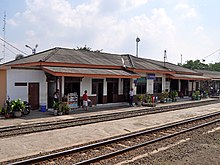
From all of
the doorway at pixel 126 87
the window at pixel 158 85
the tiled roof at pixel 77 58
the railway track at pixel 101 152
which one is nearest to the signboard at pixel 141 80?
the tiled roof at pixel 77 58

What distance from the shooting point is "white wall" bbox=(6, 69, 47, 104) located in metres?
16.8

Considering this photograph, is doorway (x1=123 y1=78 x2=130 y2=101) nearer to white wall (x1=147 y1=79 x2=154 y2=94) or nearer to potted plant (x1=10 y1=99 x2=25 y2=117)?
white wall (x1=147 y1=79 x2=154 y2=94)

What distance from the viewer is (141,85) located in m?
26.5

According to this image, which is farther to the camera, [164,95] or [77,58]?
[164,95]

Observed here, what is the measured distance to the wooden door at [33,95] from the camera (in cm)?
1793

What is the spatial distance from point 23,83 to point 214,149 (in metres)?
12.3

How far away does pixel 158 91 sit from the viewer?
29344mm

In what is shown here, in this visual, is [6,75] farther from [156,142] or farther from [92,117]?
[156,142]

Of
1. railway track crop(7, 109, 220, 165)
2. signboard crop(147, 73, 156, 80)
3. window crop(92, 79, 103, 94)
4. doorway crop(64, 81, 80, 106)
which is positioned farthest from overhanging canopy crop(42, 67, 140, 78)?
railway track crop(7, 109, 220, 165)

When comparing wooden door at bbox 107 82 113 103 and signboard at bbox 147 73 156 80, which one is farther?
signboard at bbox 147 73 156 80

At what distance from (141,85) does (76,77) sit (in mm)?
8401

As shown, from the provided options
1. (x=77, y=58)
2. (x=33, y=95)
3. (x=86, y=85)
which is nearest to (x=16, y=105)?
(x=33, y=95)

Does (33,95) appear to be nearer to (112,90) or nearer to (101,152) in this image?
(112,90)

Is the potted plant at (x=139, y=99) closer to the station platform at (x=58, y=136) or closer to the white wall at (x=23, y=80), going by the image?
the station platform at (x=58, y=136)
